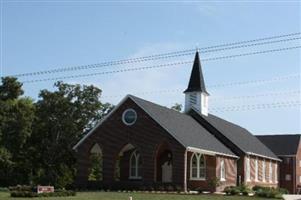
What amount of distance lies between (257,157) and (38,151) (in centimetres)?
2517

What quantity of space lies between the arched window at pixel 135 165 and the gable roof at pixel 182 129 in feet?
15.5

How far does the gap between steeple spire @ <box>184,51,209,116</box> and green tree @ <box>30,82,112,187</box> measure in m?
12.7

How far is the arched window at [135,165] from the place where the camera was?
53375mm

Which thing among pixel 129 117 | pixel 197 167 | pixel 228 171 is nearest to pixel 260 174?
pixel 228 171

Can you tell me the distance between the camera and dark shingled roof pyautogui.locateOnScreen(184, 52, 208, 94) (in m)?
61.1

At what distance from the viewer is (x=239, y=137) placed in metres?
64.9

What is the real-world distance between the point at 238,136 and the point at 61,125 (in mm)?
20163

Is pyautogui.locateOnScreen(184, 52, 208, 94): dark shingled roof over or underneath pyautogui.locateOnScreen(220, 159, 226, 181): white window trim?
over

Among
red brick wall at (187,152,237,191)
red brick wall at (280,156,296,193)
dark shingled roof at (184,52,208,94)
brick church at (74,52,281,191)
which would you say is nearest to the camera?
brick church at (74,52,281,191)

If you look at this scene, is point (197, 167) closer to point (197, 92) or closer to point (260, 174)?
point (197, 92)

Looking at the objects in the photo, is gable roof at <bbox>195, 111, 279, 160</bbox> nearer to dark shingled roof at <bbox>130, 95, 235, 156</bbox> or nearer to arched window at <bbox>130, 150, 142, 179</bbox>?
dark shingled roof at <bbox>130, 95, 235, 156</bbox>

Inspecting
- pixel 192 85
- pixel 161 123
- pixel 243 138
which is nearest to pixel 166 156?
pixel 161 123

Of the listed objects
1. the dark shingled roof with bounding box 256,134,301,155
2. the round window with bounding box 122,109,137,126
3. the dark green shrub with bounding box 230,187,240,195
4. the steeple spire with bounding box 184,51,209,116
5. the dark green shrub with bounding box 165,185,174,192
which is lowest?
the dark green shrub with bounding box 230,187,240,195

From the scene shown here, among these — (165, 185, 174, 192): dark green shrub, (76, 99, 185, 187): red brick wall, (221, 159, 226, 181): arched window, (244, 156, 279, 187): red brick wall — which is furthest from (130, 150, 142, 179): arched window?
(244, 156, 279, 187): red brick wall
